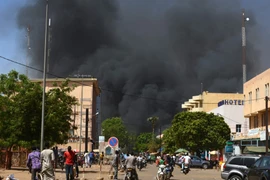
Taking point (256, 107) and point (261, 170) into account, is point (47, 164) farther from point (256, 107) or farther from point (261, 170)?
point (256, 107)

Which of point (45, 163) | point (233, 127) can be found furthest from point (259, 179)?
point (233, 127)

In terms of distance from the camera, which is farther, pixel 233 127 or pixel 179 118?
pixel 233 127

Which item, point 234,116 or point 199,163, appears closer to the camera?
point 199,163

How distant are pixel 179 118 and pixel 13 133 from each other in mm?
47015

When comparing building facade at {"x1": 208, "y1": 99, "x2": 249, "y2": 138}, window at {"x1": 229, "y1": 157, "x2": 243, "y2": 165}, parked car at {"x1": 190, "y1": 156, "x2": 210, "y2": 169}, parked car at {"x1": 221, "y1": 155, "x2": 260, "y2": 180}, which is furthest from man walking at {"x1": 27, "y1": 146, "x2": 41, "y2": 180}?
building facade at {"x1": 208, "y1": 99, "x2": 249, "y2": 138}

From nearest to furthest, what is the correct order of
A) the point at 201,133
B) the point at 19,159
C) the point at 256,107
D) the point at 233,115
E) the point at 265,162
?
the point at 265,162
the point at 19,159
the point at 256,107
the point at 201,133
the point at 233,115

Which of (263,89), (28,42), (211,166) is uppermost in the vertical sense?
(28,42)

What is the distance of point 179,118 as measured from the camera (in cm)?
7738

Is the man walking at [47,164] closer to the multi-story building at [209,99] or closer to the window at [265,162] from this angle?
the window at [265,162]

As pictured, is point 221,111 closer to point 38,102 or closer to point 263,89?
point 263,89

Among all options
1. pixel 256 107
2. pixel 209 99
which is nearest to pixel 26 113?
pixel 256 107

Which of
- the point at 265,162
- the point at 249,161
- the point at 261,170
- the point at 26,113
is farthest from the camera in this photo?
the point at 26,113

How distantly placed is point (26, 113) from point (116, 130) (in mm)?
93943

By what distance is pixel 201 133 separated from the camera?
72312 millimetres
